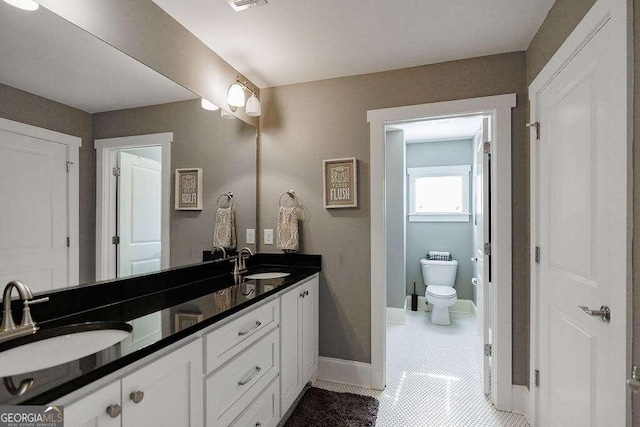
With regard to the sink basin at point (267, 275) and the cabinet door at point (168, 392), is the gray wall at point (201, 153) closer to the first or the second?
the sink basin at point (267, 275)

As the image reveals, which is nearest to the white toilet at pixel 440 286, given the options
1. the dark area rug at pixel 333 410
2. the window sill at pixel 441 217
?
the window sill at pixel 441 217

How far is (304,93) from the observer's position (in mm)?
2580

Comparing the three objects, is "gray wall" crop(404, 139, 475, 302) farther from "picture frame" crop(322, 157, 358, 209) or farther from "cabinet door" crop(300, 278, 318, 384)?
"cabinet door" crop(300, 278, 318, 384)

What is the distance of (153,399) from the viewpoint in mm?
973

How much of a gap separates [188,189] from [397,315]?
9.47 feet

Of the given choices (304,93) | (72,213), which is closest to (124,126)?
(72,213)

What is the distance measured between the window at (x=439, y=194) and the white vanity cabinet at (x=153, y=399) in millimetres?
3886

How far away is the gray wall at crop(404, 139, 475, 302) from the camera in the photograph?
4293mm

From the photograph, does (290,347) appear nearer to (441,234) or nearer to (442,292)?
(442,292)

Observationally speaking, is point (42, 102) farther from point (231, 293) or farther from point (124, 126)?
point (231, 293)

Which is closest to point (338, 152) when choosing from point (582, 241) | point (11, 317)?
point (582, 241)

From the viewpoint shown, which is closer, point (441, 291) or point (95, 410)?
point (95, 410)

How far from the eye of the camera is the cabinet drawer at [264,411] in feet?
4.82

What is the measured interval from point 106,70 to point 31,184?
641 mm
